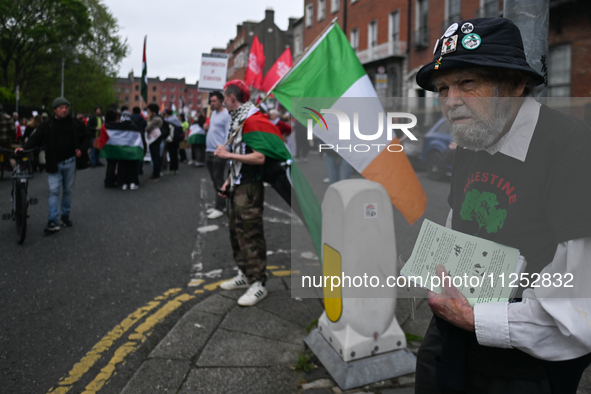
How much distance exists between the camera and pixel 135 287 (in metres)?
4.80

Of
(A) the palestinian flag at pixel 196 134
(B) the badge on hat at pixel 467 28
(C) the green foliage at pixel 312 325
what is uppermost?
(A) the palestinian flag at pixel 196 134

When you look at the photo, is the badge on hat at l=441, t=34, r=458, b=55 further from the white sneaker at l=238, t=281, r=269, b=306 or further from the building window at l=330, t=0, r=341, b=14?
the building window at l=330, t=0, r=341, b=14

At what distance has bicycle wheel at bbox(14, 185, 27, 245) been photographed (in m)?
6.21

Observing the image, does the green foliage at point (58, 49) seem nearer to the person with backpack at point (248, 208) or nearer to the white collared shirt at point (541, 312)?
the person with backpack at point (248, 208)

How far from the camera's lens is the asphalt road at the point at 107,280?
3.16m

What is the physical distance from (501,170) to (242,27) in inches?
2831

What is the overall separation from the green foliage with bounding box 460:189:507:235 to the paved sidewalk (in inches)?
42.5

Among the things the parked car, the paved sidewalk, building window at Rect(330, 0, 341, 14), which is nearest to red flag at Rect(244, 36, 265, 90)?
the paved sidewalk

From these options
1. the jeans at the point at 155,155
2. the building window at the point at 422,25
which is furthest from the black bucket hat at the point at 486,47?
the building window at the point at 422,25

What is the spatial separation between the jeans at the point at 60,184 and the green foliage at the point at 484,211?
6.78m

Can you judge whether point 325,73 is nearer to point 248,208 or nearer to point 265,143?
point 265,143

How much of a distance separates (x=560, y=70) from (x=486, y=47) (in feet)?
61.3

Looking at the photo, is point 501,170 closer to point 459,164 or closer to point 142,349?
point 459,164

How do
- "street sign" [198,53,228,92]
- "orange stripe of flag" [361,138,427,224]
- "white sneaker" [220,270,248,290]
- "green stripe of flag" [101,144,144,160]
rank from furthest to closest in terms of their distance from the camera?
"street sign" [198,53,228,92] < "green stripe of flag" [101,144,144,160] < "white sneaker" [220,270,248,290] < "orange stripe of flag" [361,138,427,224]
